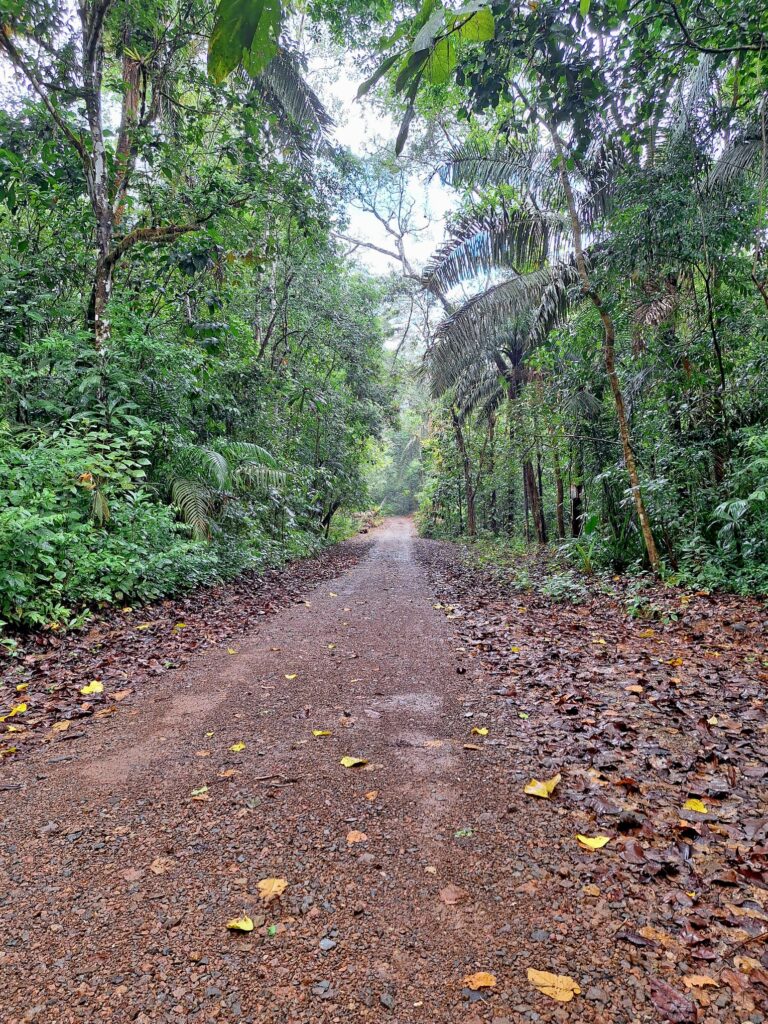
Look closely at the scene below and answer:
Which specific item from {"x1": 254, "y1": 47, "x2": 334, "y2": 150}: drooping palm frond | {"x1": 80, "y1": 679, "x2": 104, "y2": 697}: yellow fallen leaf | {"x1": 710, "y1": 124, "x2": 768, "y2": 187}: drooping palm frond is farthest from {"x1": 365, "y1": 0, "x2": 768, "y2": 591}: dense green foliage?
{"x1": 80, "y1": 679, "x2": 104, "y2": 697}: yellow fallen leaf

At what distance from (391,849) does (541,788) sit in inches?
34.1

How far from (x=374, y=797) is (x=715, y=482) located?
22.8ft

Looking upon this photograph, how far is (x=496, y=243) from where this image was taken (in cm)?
1063

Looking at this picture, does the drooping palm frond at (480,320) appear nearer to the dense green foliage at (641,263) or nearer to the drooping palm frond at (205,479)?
the dense green foliage at (641,263)

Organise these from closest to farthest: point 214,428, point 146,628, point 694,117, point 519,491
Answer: point 146,628 → point 694,117 → point 214,428 → point 519,491

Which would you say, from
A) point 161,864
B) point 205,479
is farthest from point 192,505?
point 161,864

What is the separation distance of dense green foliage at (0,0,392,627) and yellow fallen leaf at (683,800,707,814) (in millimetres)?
5092

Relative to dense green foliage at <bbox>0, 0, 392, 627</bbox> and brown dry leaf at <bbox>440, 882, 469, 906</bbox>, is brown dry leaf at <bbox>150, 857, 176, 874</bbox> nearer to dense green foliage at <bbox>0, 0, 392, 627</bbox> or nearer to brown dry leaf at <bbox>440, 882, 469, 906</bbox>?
brown dry leaf at <bbox>440, 882, 469, 906</bbox>

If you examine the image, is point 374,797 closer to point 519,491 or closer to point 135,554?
point 135,554

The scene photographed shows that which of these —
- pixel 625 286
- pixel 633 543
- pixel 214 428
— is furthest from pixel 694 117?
pixel 214 428

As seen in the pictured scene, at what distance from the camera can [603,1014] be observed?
149 centimetres

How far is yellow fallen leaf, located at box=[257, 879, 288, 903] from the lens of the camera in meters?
1.96

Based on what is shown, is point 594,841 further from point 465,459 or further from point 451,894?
point 465,459

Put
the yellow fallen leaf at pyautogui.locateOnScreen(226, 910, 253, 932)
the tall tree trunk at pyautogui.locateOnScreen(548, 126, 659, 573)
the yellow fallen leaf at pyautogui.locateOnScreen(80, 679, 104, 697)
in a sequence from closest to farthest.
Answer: the yellow fallen leaf at pyautogui.locateOnScreen(226, 910, 253, 932) < the yellow fallen leaf at pyautogui.locateOnScreen(80, 679, 104, 697) < the tall tree trunk at pyautogui.locateOnScreen(548, 126, 659, 573)
